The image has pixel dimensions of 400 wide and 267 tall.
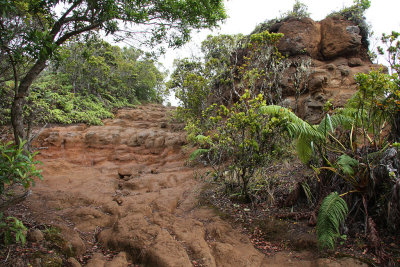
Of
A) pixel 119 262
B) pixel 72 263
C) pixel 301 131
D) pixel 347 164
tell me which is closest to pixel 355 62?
pixel 301 131

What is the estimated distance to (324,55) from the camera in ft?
35.7

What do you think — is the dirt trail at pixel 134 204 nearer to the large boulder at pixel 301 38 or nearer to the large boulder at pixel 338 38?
the large boulder at pixel 301 38

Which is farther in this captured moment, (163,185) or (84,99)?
(84,99)

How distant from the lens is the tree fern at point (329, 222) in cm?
312

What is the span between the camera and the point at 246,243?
402cm

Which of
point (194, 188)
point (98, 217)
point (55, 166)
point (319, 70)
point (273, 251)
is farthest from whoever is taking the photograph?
point (319, 70)

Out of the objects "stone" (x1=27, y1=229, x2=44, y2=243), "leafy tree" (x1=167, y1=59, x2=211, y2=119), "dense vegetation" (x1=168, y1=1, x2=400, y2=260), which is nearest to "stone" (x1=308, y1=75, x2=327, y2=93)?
"dense vegetation" (x1=168, y1=1, x2=400, y2=260)

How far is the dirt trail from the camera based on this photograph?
3.57m

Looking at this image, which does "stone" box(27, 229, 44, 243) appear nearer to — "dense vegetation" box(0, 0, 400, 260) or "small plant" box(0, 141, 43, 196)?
"dense vegetation" box(0, 0, 400, 260)

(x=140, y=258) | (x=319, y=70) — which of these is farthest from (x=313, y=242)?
(x=319, y=70)

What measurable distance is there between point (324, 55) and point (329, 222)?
10.2m

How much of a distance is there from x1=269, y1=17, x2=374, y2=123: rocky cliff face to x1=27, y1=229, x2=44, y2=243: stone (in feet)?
29.1

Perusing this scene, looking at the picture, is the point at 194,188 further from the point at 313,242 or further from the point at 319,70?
the point at 319,70

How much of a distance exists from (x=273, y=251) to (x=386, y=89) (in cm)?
338
